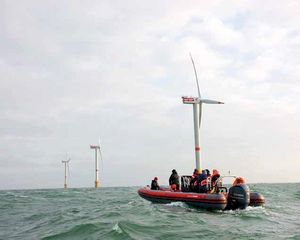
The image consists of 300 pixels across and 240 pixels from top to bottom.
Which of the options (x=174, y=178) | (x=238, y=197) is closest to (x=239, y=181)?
(x=238, y=197)

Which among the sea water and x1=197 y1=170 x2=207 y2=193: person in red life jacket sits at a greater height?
x1=197 y1=170 x2=207 y2=193: person in red life jacket

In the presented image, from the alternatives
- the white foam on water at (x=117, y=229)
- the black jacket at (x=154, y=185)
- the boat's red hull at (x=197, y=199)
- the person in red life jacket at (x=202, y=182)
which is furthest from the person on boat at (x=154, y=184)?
the white foam on water at (x=117, y=229)

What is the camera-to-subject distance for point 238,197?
2158cm

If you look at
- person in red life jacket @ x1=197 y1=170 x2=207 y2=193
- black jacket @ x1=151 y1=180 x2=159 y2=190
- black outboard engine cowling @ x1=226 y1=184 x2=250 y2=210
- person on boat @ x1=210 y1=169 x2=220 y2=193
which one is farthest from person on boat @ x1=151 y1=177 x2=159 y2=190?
black outboard engine cowling @ x1=226 y1=184 x2=250 y2=210

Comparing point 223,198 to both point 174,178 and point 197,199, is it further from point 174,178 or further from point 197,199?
point 174,178

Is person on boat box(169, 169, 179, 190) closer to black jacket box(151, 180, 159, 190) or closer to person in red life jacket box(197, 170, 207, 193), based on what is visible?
black jacket box(151, 180, 159, 190)

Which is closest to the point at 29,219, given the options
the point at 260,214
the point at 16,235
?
the point at 16,235

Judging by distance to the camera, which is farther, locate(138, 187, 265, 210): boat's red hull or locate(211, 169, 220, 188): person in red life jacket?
locate(211, 169, 220, 188): person in red life jacket

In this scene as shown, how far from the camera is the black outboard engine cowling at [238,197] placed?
21.4m

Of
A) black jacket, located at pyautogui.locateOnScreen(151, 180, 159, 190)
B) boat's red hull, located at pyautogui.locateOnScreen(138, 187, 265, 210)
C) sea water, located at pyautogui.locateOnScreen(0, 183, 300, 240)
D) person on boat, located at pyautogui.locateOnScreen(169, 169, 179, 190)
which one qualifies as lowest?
sea water, located at pyautogui.locateOnScreen(0, 183, 300, 240)

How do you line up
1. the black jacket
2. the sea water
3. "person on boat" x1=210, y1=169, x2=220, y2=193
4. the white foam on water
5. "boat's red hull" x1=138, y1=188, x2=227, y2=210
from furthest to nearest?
the black jacket → "person on boat" x1=210, y1=169, x2=220, y2=193 → "boat's red hull" x1=138, y1=188, x2=227, y2=210 → the white foam on water → the sea water

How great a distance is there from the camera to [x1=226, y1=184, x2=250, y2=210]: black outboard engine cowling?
21.4 m

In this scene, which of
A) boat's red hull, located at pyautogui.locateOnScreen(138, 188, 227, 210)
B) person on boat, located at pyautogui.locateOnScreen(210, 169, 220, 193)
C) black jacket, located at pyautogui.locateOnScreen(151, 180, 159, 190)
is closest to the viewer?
boat's red hull, located at pyautogui.locateOnScreen(138, 188, 227, 210)

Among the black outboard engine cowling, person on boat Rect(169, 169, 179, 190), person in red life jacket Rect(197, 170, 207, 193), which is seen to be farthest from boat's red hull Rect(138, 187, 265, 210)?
person on boat Rect(169, 169, 179, 190)
